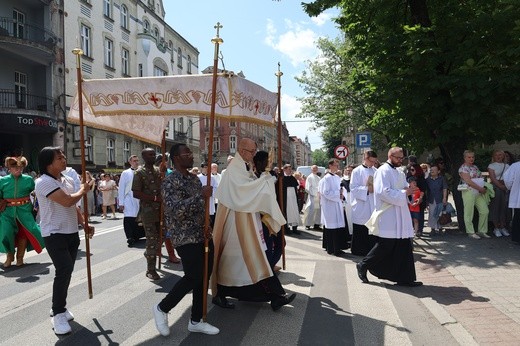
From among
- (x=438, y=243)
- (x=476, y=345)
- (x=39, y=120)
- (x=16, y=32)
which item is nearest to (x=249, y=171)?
(x=476, y=345)

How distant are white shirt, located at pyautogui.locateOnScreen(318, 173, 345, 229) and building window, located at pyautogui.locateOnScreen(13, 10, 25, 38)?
18731 millimetres

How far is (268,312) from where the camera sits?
5102 millimetres

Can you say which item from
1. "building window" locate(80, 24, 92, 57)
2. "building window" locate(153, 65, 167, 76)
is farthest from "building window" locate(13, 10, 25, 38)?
"building window" locate(153, 65, 167, 76)

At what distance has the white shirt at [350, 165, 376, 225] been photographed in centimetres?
839

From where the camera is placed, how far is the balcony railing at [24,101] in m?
21.1

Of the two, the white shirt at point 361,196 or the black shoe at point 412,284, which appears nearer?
the black shoe at point 412,284

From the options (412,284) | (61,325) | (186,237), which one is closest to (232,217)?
(186,237)

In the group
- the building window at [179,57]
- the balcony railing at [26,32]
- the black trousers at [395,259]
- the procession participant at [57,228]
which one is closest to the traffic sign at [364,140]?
the black trousers at [395,259]

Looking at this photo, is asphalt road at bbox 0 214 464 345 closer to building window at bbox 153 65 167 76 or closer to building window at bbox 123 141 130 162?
building window at bbox 123 141 130 162

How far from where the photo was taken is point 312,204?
533 inches

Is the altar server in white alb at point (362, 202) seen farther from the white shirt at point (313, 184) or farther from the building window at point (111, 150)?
the building window at point (111, 150)

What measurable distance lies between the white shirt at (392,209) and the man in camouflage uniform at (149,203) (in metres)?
3.32

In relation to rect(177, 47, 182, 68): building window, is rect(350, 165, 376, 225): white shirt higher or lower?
lower

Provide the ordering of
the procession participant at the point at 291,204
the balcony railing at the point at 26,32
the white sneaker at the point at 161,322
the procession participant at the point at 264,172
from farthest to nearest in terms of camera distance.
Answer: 1. the balcony railing at the point at 26,32
2. the procession participant at the point at 291,204
3. the procession participant at the point at 264,172
4. the white sneaker at the point at 161,322
